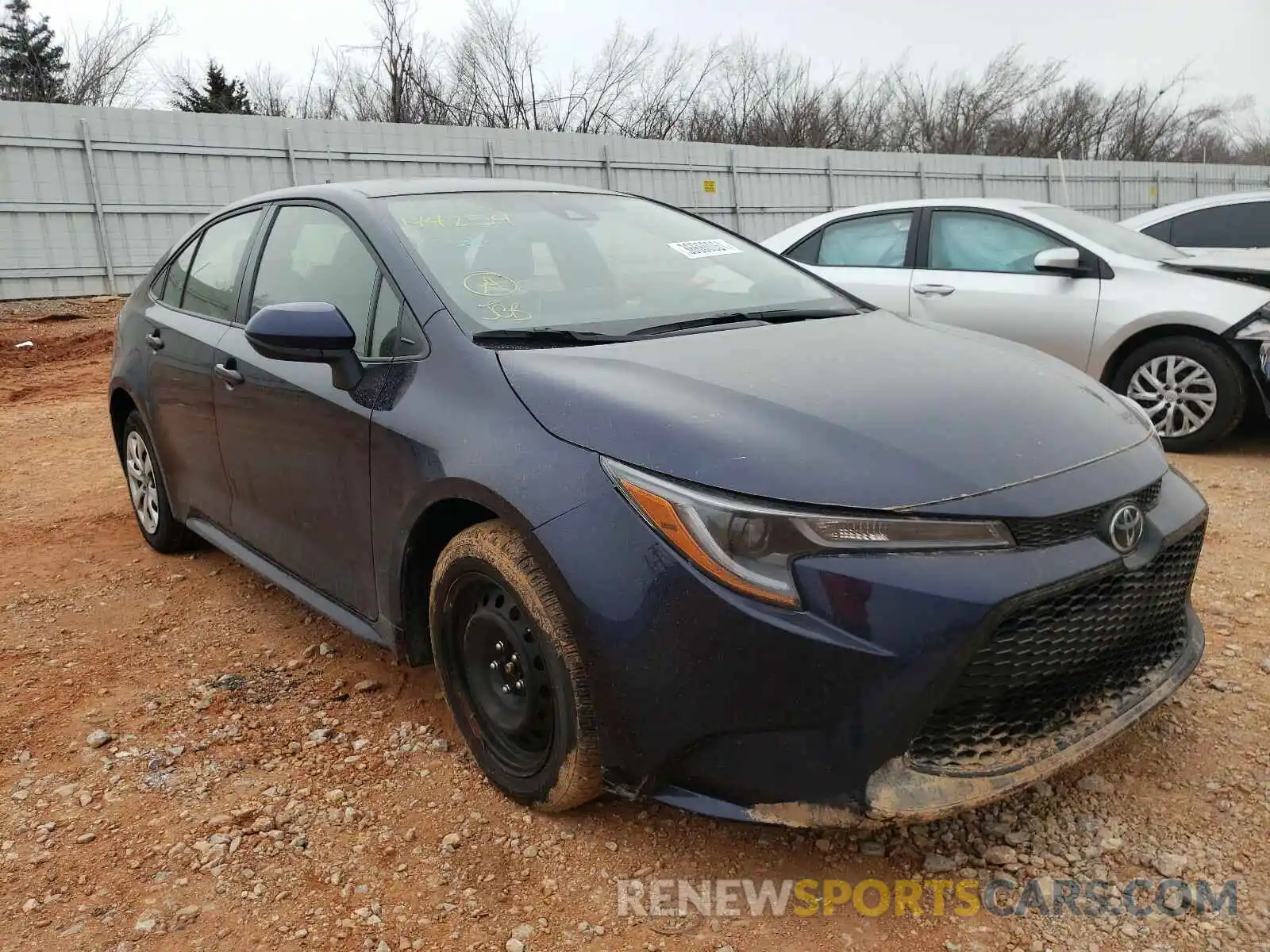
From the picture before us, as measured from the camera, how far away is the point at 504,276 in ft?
8.82

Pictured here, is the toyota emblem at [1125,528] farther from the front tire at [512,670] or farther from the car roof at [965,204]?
the car roof at [965,204]

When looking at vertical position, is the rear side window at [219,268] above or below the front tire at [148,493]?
above

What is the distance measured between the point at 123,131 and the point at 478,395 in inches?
491

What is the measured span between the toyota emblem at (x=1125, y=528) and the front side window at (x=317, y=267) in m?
1.89

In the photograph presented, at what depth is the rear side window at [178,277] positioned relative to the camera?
3.87 m

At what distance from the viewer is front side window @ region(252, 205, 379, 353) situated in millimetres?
2740

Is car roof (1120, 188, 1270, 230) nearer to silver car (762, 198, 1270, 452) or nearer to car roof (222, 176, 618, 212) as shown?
silver car (762, 198, 1270, 452)

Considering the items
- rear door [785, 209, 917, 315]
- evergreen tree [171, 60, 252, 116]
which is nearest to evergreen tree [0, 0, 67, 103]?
evergreen tree [171, 60, 252, 116]

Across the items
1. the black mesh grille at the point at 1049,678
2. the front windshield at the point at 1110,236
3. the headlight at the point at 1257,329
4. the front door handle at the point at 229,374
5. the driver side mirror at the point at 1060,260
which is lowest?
the black mesh grille at the point at 1049,678

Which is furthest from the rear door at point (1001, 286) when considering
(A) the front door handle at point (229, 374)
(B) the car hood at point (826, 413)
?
(A) the front door handle at point (229, 374)

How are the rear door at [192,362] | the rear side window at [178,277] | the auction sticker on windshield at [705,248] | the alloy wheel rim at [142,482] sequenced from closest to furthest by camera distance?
the auction sticker on windshield at [705,248], the rear door at [192,362], the rear side window at [178,277], the alloy wheel rim at [142,482]

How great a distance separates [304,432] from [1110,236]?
5.15 meters

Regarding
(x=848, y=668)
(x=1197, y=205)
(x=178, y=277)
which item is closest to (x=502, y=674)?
(x=848, y=668)

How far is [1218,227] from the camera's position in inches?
292
